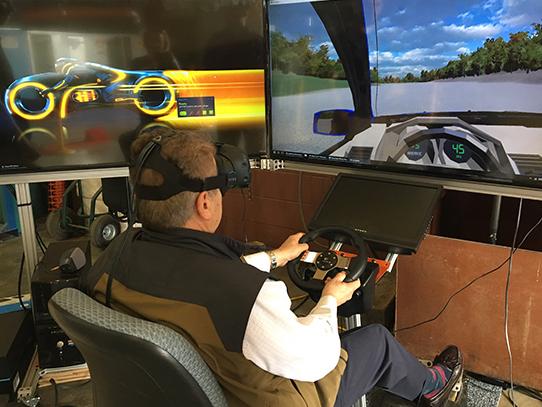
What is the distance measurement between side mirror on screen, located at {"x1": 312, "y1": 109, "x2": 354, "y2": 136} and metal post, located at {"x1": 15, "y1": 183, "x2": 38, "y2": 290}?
→ 4.38 ft

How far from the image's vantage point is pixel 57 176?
7.48ft

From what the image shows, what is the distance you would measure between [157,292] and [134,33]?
149 centimetres

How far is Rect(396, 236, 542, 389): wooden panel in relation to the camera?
2.02 m

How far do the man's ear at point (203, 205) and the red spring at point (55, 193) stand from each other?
135 inches

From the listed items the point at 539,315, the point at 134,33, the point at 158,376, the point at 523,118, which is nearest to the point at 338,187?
the point at 523,118

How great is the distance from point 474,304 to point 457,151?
2.16ft

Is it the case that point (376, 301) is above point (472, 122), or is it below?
below

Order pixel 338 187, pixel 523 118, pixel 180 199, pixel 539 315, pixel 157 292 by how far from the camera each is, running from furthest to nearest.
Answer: pixel 338 187 → pixel 539 315 → pixel 523 118 → pixel 180 199 → pixel 157 292

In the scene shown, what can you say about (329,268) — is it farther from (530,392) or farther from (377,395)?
(530,392)

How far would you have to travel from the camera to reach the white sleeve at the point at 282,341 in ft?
3.60

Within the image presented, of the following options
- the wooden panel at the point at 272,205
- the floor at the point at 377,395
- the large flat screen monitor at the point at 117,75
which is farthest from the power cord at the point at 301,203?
the large flat screen monitor at the point at 117,75

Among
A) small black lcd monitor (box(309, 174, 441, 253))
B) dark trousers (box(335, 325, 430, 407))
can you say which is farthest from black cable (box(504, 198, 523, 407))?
dark trousers (box(335, 325, 430, 407))

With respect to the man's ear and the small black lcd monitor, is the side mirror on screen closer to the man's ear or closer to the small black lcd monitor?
the small black lcd monitor

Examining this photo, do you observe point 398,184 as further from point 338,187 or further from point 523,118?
point 523,118
